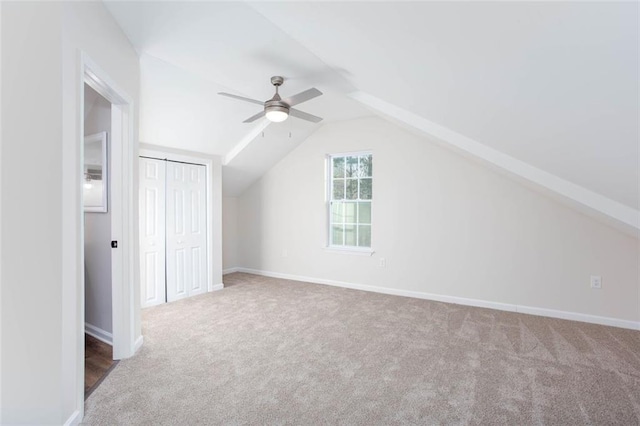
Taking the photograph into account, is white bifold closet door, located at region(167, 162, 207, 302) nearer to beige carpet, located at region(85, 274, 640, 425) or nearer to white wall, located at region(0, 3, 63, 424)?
beige carpet, located at region(85, 274, 640, 425)

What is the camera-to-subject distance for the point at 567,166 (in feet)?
8.30

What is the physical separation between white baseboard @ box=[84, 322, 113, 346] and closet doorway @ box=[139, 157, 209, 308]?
2.55 ft

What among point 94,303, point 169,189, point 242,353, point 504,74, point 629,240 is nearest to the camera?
point 504,74

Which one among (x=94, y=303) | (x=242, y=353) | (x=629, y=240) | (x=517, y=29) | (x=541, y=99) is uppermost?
(x=517, y=29)

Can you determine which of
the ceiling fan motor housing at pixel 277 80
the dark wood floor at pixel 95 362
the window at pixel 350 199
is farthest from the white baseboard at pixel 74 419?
the window at pixel 350 199

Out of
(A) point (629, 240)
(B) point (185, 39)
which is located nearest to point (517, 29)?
(B) point (185, 39)

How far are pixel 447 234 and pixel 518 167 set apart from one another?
4.69ft

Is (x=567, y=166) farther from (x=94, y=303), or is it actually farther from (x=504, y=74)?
(x=94, y=303)

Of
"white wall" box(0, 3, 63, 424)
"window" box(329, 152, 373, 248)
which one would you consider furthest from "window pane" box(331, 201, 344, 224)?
"white wall" box(0, 3, 63, 424)

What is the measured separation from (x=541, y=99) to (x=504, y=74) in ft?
→ 0.88

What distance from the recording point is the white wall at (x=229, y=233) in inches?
233

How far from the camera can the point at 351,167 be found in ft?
16.7

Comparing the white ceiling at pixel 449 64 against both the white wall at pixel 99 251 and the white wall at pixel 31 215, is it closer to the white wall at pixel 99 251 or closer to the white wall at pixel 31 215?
the white wall at pixel 99 251

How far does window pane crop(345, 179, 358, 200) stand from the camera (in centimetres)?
505
